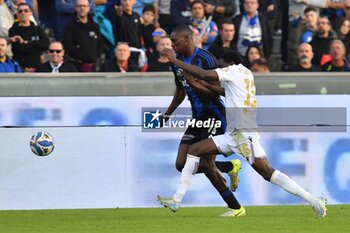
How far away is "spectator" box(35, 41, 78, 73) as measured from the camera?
591 inches

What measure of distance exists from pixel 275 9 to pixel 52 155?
542cm

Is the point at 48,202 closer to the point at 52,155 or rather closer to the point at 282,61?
the point at 52,155

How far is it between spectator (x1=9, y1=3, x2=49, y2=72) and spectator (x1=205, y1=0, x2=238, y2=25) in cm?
300

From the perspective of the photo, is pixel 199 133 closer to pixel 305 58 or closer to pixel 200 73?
pixel 200 73

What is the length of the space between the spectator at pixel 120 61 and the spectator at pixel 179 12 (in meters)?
1.59

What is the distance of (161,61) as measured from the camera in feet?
51.0

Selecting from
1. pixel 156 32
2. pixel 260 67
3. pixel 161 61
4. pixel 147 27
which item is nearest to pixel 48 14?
pixel 147 27

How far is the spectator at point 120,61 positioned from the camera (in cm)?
1516

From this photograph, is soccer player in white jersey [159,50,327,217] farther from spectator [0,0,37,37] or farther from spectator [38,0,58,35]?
spectator [38,0,58,35]

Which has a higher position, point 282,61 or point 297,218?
point 282,61

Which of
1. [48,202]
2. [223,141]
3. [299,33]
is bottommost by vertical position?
[48,202]

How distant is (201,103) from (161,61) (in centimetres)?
373

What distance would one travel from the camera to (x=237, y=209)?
11.9 m

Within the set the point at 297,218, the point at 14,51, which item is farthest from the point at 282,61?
the point at 297,218
